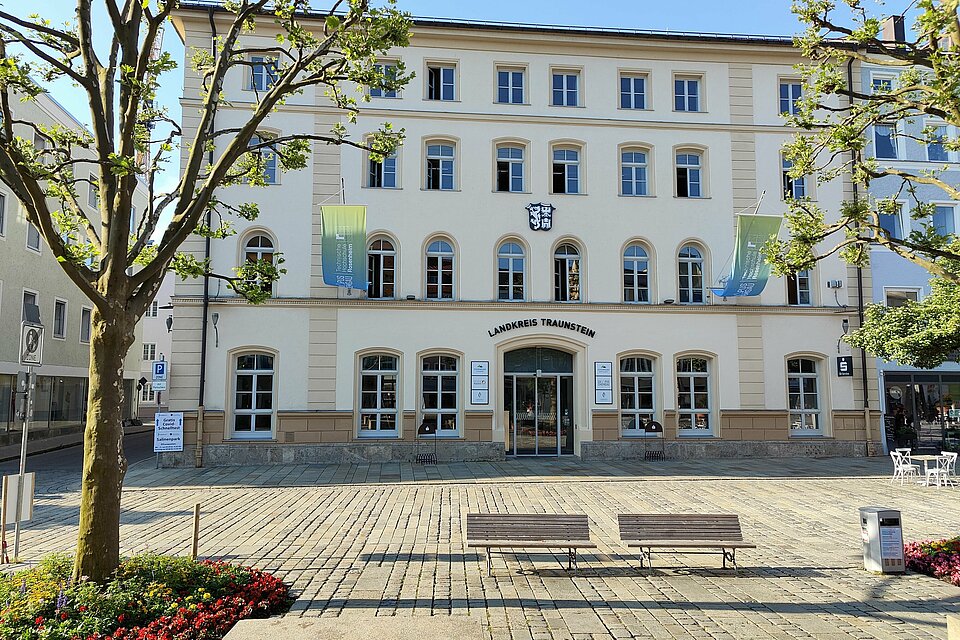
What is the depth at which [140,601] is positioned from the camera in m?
6.80

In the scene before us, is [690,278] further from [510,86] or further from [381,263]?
[381,263]

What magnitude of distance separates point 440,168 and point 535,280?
4.71 m

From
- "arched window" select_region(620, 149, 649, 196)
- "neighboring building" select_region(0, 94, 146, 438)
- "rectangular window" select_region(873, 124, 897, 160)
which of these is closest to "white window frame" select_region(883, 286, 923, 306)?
"rectangular window" select_region(873, 124, 897, 160)

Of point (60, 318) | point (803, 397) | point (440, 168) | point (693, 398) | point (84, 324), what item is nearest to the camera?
point (440, 168)

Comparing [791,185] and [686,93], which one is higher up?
[686,93]

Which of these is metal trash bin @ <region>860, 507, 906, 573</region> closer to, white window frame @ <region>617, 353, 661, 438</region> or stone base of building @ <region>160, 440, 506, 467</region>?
white window frame @ <region>617, 353, 661, 438</region>

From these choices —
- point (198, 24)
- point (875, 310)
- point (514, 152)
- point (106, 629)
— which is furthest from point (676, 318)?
point (106, 629)

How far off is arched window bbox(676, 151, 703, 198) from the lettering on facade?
567 centimetres

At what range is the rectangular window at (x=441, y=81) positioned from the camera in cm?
2267

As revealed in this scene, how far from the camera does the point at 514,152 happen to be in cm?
2281

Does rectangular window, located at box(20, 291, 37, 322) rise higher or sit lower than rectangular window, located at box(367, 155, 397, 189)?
lower

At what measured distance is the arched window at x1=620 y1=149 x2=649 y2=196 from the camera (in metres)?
23.2

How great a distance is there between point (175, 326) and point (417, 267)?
7278mm

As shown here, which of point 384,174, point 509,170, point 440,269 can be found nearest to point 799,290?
point 509,170
